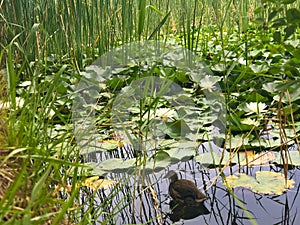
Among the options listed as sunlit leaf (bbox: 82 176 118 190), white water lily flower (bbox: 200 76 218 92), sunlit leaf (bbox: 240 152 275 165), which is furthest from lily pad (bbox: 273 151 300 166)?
white water lily flower (bbox: 200 76 218 92)

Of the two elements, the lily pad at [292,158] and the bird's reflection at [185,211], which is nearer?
the bird's reflection at [185,211]

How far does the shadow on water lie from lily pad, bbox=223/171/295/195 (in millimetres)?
19

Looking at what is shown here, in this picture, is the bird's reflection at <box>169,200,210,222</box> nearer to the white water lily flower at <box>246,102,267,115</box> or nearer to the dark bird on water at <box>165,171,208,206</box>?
the dark bird on water at <box>165,171,208,206</box>

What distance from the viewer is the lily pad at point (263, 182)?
1274 mm

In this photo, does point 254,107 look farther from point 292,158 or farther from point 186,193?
point 186,193

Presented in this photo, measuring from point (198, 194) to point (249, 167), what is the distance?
9.8 inches

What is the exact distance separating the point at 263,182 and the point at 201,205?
0.64ft

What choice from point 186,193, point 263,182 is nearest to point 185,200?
point 186,193

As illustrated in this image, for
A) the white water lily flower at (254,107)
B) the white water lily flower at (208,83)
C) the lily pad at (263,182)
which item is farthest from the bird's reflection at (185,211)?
the white water lily flower at (208,83)

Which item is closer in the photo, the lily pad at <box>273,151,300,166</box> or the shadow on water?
the shadow on water

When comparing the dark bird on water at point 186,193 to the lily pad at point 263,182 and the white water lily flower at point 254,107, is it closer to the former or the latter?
the lily pad at point 263,182

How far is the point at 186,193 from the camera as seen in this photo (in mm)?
1291

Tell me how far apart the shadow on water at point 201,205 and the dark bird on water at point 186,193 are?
18 millimetres

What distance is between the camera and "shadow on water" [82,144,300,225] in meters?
1.17
